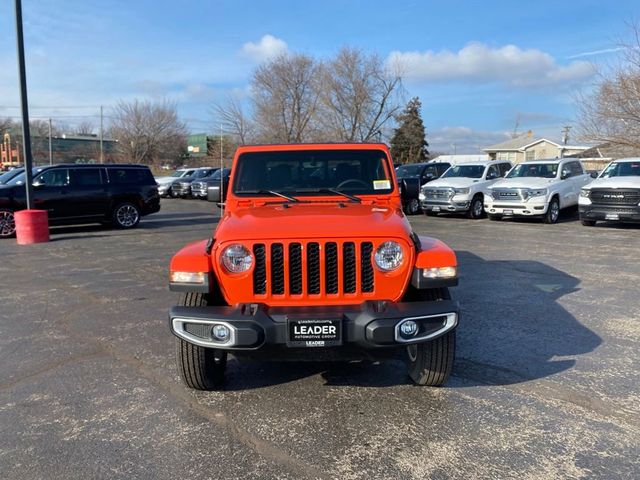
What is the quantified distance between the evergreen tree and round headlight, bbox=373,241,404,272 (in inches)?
2080

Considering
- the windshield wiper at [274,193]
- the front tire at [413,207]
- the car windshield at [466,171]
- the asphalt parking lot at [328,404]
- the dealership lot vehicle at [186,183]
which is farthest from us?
the dealership lot vehicle at [186,183]

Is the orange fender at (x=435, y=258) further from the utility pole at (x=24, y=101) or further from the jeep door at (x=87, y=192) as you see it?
the jeep door at (x=87, y=192)

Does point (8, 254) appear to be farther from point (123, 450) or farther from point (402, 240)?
point (402, 240)

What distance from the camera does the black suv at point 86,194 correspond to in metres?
13.0

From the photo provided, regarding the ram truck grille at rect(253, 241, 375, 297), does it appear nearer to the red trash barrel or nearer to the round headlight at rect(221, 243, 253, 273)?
the round headlight at rect(221, 243, 253, 273)

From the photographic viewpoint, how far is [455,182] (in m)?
17.3

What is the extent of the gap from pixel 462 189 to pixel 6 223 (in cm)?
1281

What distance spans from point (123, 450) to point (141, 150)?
59339 millimetres

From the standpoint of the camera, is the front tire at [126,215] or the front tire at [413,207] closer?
the front tire at [126,215]

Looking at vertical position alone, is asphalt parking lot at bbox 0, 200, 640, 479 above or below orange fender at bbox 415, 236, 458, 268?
below

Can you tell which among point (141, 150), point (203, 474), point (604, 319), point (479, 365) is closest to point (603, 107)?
point (604, 319)

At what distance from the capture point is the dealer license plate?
325 cm

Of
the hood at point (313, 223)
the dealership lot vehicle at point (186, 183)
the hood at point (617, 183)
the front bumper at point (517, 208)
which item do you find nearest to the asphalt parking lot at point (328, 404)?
the hood at point (313, 223)

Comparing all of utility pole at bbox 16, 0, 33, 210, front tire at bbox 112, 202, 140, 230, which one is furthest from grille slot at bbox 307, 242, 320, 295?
front tire at bbox 112, 202, 140, 230
